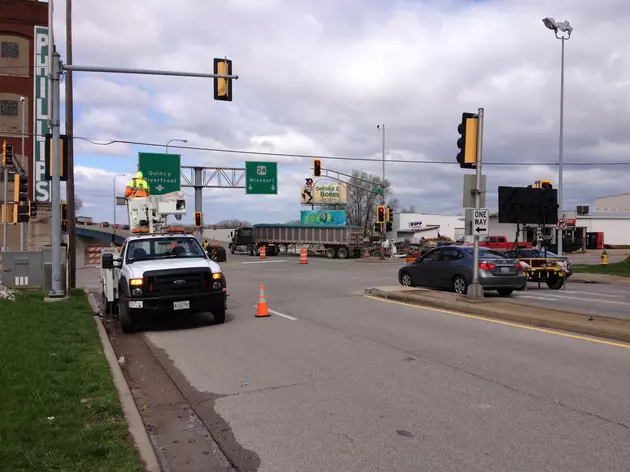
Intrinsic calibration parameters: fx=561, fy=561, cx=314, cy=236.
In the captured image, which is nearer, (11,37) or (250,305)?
(250,305)

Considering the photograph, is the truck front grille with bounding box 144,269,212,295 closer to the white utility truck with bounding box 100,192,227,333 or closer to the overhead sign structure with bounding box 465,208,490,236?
the white utility truck with bounding box 100,192,227,333

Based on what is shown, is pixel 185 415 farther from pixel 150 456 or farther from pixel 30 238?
pixel 30 238

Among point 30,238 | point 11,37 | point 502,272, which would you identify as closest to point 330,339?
point 502,272

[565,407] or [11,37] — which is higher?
[11,37]

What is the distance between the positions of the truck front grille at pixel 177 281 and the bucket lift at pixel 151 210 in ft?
27.1

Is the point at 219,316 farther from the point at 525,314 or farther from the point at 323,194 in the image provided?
the point at 323,194

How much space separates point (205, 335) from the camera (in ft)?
33.5

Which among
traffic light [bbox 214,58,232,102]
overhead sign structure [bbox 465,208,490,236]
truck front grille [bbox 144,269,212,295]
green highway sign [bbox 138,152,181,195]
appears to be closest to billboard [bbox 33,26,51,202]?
green highway sign [bbox 138,152,181,195]

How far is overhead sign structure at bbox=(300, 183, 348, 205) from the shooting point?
2717 inches

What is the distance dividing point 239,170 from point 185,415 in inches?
1697

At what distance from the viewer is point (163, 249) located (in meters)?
12.0

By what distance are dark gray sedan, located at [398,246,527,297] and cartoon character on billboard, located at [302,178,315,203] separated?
51.5 m

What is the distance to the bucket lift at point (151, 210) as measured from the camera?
18438mm

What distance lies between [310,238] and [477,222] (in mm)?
35961
